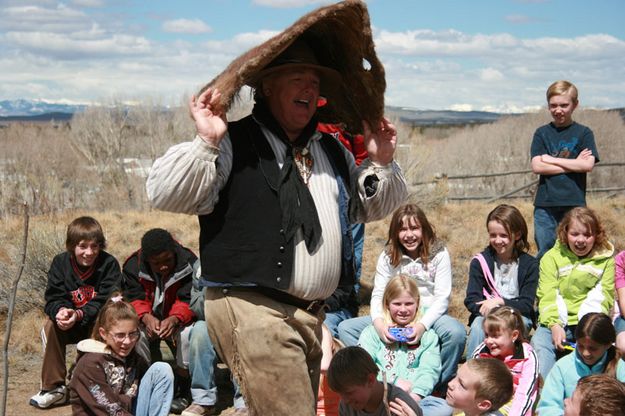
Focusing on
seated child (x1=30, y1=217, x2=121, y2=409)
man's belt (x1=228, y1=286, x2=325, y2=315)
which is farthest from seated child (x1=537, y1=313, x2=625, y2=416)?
seated child (x1=30, y1=217, x2=121, y2=409)

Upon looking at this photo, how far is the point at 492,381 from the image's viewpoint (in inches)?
143

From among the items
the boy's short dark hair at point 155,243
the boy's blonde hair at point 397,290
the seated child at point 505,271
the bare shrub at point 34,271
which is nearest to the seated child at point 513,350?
the boy's blonde hair at point 397,290

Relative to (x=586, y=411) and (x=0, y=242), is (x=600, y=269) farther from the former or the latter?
(x=0, y=242)

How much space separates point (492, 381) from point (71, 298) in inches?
121

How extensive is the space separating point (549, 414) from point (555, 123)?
2.65m

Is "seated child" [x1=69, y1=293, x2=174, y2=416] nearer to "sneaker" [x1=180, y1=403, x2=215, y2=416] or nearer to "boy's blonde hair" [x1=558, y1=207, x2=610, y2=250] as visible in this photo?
"sneaker" [x1=180, y1=403, x2=215, y2=416]

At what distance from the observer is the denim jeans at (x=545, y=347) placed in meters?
5.02

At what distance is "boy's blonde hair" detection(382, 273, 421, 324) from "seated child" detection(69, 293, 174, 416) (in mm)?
1509

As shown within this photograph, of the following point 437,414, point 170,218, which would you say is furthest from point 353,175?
point 170,218

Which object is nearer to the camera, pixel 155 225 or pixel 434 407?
pixel 434 407

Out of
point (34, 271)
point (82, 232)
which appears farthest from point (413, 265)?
point (34, 271)

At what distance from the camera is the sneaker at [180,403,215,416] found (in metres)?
4.97

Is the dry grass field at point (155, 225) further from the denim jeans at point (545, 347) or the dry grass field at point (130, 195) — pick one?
the denim jeans at point (545, 347)

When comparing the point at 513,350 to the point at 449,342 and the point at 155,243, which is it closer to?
the point at 449,342
